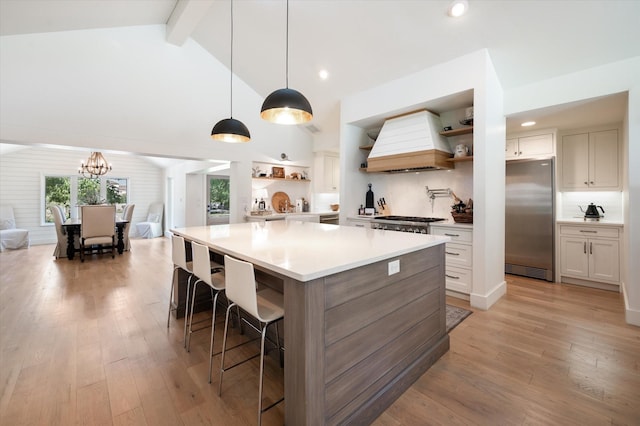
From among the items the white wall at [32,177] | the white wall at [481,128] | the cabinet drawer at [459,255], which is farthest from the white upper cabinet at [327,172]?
the white wall at [32,177]

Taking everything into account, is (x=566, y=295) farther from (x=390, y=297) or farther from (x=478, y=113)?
(x=390, y=297)

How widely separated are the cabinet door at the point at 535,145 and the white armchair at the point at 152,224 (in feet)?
30.9

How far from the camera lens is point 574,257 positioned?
389cm

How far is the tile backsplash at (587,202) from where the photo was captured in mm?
3947

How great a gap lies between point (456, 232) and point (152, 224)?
861 centimetres

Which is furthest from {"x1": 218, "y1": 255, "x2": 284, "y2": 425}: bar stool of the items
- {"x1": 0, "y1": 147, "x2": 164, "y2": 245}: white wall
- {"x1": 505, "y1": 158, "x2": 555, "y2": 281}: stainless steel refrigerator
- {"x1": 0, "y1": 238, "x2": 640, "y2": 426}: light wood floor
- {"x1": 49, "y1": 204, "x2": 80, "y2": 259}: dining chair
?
{"x1": 0, "y1": 147, "x2": 164, "y2": 245}: white wall

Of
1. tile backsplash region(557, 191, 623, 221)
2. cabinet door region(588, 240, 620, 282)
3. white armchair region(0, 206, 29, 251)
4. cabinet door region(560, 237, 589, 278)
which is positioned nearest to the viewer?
cabinet door region(588, 240, 620, 282)

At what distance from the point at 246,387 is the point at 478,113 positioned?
11.1 ft

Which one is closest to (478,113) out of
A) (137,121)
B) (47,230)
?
(137,121)

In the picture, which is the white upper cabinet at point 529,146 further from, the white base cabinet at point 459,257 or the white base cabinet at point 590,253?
the white base cabinet at point 459,257

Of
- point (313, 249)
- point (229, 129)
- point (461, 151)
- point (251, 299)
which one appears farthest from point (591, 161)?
point (251, 299)

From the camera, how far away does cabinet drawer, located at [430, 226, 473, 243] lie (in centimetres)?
327

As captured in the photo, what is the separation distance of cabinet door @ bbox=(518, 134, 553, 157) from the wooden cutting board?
14.4ft

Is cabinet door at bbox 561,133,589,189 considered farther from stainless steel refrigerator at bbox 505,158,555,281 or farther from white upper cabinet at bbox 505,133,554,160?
stainless steel refrigerator at bbox 505,158,555,281
